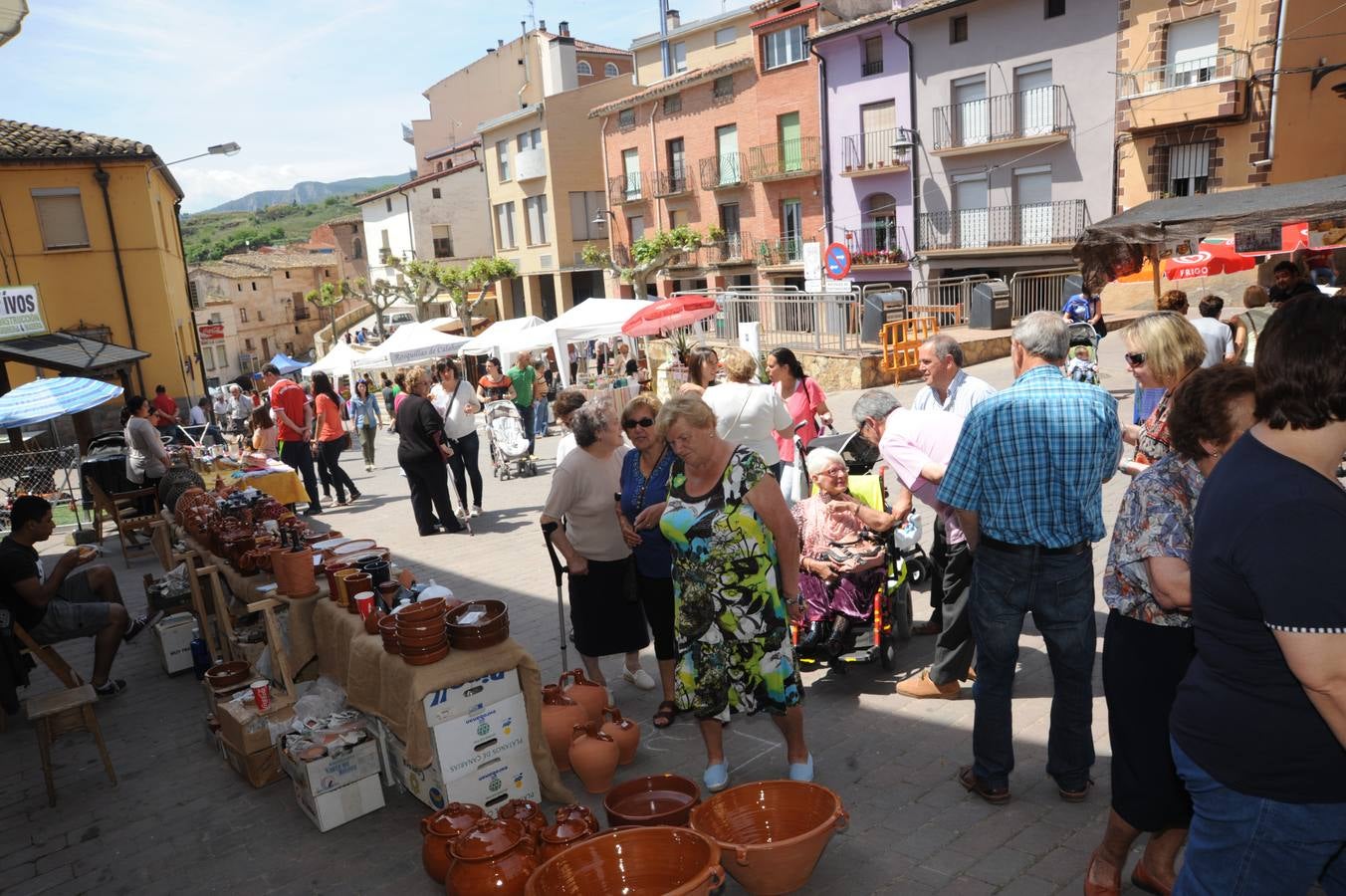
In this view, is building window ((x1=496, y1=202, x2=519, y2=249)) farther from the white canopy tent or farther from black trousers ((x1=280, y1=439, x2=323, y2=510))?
black trousers ((x1=280, y1=439, x2=323, y2=510))

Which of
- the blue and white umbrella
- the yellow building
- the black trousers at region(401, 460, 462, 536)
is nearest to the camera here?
the black trousers at region(401, 460, 462, 536)

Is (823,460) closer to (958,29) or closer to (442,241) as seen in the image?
(958,29)

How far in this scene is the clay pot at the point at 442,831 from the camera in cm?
331

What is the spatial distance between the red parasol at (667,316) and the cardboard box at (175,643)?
9.56 meters

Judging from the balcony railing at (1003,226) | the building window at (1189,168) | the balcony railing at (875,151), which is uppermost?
the balcony railing at (875,151)

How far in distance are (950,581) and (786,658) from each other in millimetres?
1237

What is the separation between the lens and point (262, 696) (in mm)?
4492

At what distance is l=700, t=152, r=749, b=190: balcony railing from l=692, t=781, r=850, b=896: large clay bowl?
2950 cm

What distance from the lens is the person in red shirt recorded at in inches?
428

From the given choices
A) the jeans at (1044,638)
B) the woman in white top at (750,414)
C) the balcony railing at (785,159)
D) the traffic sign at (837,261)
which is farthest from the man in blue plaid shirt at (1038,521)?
the balcony railing at (785,159)

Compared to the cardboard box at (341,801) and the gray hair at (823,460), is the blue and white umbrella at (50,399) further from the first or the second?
the gray hair at (823,460)

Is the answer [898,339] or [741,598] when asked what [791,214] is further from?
[741,598]

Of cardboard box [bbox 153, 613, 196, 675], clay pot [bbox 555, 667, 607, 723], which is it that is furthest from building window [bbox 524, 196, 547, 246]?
clay pot [bbox 555, 667, 607, 723]

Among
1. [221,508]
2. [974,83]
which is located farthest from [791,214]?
[221,508]
